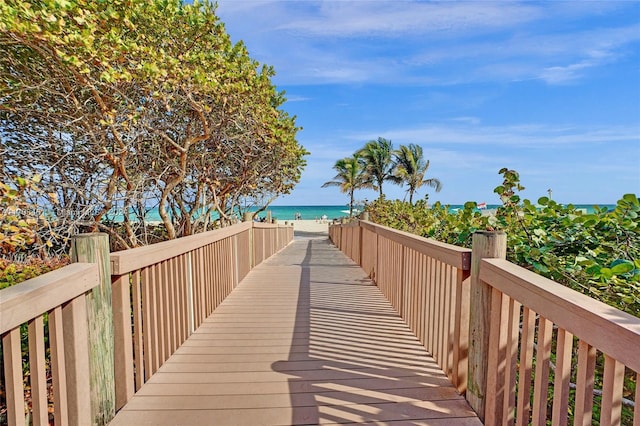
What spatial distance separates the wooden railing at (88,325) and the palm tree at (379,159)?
908 inches

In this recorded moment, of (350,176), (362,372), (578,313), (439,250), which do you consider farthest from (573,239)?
(350,176)

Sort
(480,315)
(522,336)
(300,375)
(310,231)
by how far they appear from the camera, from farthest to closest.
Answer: (310,231) → (300,375) → (480,315) → (522,336)

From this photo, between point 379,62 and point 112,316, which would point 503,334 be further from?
point 379,62

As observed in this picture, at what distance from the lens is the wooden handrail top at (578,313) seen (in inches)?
36.7

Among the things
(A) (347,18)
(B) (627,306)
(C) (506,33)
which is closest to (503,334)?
(B) (627,306)

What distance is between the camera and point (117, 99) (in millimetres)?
5492

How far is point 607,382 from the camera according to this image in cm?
102

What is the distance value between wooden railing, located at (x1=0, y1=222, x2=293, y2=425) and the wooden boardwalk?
0.66ft

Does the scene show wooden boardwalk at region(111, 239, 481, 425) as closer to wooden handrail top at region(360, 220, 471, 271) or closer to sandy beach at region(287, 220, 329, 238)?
wooden handrail top at region(360, 220, 471, 271)

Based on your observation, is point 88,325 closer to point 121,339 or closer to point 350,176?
point 121,339

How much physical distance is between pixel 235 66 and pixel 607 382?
6387mm

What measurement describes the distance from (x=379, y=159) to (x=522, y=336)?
2476 centimetres

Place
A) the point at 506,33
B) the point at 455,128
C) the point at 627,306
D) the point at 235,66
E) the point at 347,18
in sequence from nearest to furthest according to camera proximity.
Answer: the point at 627,306, the point at 235,66, the point at 347,18, the point at 506,33, the point at 455,128

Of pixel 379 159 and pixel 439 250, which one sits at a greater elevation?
pixel 379 159
